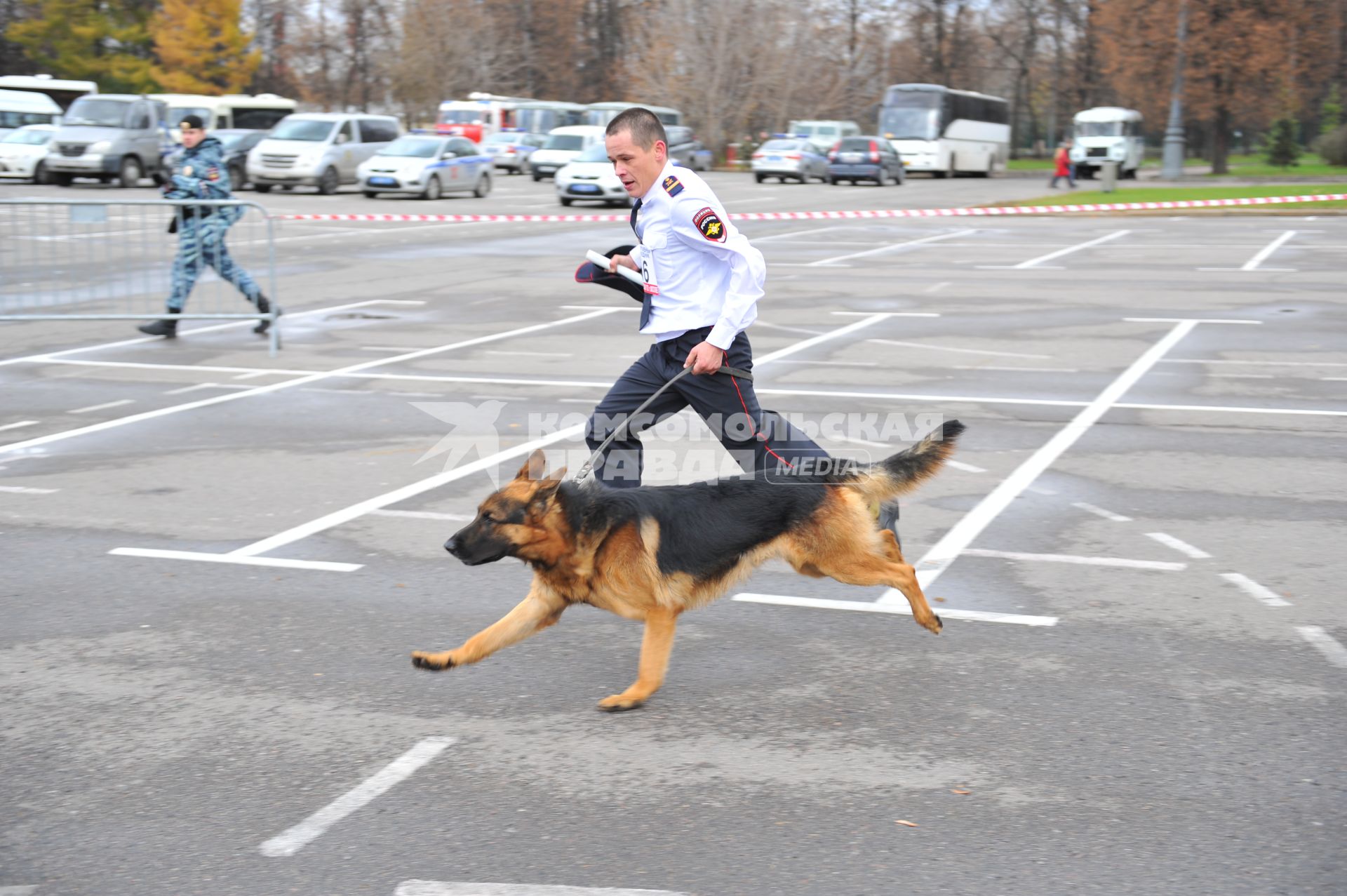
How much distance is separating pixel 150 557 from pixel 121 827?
2.88 metres

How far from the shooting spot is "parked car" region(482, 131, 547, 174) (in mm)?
52688

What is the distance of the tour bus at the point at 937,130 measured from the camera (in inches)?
2079

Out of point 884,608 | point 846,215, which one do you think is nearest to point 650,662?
point 884,608

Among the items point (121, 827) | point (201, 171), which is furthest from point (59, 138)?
point (121, 827)

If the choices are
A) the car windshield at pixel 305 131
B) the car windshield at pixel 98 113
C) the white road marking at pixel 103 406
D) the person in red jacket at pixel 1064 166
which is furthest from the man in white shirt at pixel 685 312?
the person in red jacket at pixel 1064 166

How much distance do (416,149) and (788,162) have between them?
15.6 m

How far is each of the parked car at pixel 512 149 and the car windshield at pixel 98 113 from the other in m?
18.0

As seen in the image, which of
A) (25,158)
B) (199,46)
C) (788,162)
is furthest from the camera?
(199,46)

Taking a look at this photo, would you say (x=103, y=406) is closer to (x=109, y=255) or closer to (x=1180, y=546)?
(x=109, y=255)

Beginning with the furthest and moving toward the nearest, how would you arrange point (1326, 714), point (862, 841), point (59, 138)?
point (59, 138) → point (1326, 714) → point (862, 841)

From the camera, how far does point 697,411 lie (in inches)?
218

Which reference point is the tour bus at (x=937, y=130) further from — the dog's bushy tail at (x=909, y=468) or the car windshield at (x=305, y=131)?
the dog's bushy tail at (x=909, y=468)

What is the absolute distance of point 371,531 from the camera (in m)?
6.80

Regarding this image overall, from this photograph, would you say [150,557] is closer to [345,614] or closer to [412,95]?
[345,614]
